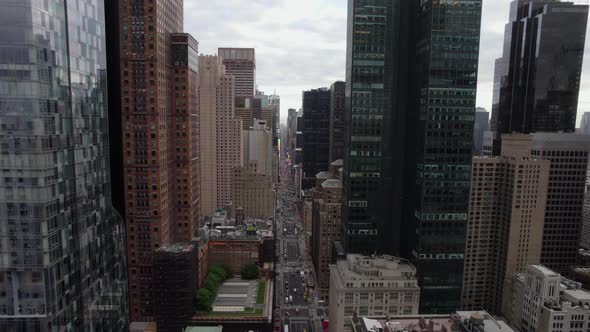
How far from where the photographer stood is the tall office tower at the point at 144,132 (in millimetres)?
110375

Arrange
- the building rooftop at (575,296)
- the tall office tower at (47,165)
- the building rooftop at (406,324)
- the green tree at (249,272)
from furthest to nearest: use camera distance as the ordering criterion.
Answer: the green tree at (249,272) → the building rooftop at (575,296) → the building rooftop at (406,324) → the tall office tower at (47,165)

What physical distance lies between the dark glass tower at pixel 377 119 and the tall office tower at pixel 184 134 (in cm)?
4979

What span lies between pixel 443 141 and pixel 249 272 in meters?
86.6

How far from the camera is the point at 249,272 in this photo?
15450 centimetres

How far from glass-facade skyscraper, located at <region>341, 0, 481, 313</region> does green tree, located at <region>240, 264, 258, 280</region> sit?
44.5 metres

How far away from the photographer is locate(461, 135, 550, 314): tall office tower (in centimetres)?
13175

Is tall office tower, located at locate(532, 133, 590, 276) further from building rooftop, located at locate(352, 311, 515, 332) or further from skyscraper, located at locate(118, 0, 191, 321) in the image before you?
skyscraper, located at locate(118, 0, 191, 321)

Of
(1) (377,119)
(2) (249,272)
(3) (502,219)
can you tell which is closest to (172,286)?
(2) (249,272)

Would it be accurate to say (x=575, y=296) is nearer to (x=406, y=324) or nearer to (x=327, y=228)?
(x=406, y=324)

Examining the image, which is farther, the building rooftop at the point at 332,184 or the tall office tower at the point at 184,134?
the building rooftop at the point at 332,184

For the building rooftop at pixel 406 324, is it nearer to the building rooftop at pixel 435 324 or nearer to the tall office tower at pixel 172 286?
the building rooftop at pixel 435 324

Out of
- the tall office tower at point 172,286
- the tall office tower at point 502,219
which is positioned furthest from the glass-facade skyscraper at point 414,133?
the tall office tower at point 172,286

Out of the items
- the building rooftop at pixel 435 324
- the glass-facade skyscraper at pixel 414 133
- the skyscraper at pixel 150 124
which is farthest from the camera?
the skyscraper at pixel 150 124

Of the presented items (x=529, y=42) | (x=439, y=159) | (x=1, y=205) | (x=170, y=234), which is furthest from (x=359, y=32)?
(x=529, y=42)
